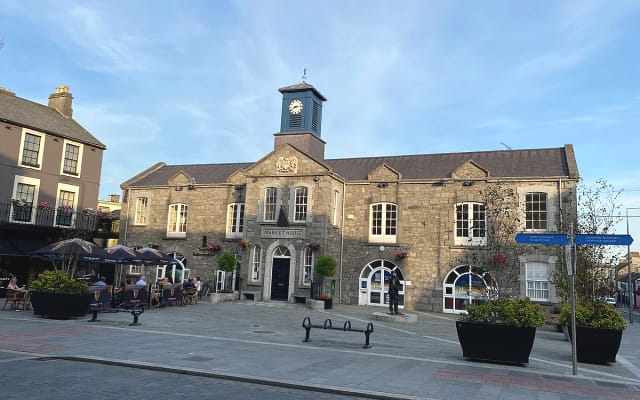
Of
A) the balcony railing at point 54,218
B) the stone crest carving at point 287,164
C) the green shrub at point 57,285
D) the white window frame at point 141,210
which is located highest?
the stone crest carving at point 287,164

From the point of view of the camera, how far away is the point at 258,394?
7465 mm

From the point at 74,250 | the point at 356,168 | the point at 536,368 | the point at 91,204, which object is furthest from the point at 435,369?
the point at 91,204

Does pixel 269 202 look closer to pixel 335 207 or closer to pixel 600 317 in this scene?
pixel 335 207

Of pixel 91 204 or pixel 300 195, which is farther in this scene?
pixel 91 204

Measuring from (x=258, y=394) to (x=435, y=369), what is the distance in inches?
157

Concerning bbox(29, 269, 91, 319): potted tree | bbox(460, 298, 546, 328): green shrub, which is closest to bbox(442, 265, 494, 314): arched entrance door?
bbox(460, 298, 546, 328): green shrub

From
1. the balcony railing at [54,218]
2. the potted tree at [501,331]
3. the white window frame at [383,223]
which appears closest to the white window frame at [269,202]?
the white window frame at [383,223]

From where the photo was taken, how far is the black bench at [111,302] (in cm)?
1552

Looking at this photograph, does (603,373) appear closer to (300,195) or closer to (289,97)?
(300,195)

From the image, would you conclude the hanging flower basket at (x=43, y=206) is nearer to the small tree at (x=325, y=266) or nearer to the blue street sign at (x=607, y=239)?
the small tree at (x=325, y=266)

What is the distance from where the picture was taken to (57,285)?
1605 cm

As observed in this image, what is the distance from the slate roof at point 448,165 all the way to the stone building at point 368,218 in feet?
0.19

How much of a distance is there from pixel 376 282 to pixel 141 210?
16112 mm

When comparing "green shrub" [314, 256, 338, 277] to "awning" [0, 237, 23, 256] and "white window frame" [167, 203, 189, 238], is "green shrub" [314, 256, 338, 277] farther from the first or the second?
"awning" [0, 237, 23, 256]
